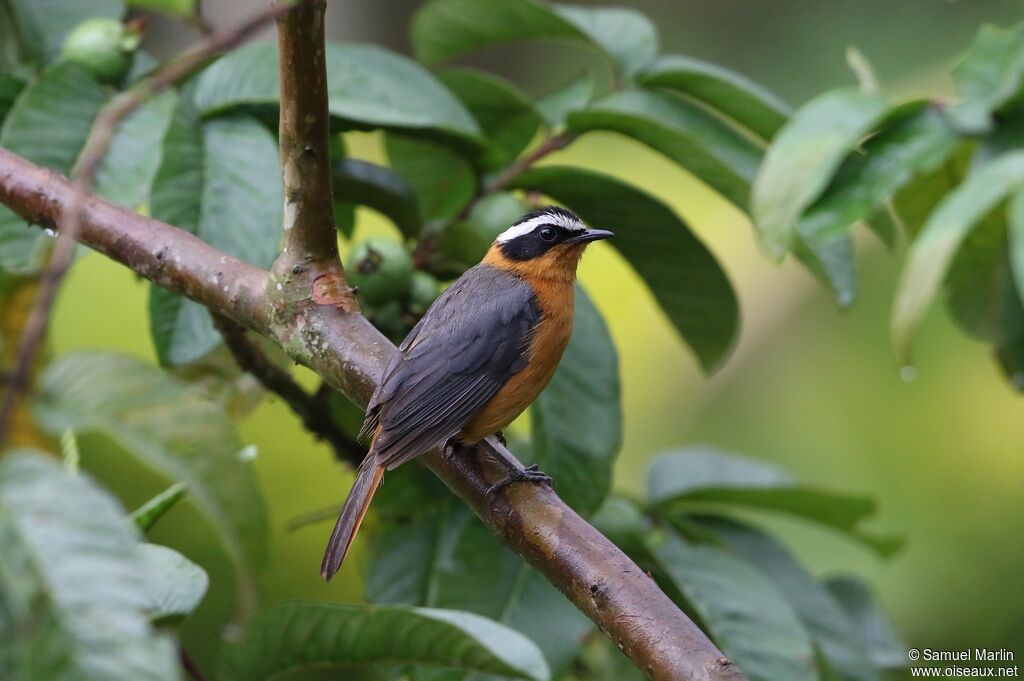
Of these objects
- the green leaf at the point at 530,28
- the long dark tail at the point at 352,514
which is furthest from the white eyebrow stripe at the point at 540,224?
the long dark tail at the point at 352,514

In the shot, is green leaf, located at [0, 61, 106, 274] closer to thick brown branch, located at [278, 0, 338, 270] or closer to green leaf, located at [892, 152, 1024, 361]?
thick brown branch, located at [278, 0, 338, 270]

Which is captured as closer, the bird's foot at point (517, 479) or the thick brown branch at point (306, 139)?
the thick brown branch at point (306, 139)

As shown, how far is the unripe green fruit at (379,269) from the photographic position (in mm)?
2535

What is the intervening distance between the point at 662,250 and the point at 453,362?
2.01 ft

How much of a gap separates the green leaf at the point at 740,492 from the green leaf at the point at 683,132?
0.73m

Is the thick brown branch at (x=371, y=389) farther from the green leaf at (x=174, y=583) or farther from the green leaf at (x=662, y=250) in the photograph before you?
the green leaf at (x=662, y=250)

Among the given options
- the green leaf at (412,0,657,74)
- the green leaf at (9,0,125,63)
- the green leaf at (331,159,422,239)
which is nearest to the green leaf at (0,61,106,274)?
the green leaf at (9,0,125,63)

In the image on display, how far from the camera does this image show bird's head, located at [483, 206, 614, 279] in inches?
124

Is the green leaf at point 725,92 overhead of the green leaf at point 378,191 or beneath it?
overhead

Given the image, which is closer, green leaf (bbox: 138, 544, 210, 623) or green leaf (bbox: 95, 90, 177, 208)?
green leaf (bbox: 138, 544, 210, 623)

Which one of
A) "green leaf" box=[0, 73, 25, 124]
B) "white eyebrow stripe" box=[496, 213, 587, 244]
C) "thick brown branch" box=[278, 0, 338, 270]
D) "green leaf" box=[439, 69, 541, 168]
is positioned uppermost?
"green leaf" box=[439, 69, 541, 168]

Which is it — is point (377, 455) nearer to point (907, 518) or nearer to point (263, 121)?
point (263, 121)

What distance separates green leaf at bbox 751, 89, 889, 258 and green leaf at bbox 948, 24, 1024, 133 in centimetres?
23

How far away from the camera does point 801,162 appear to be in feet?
7.40
